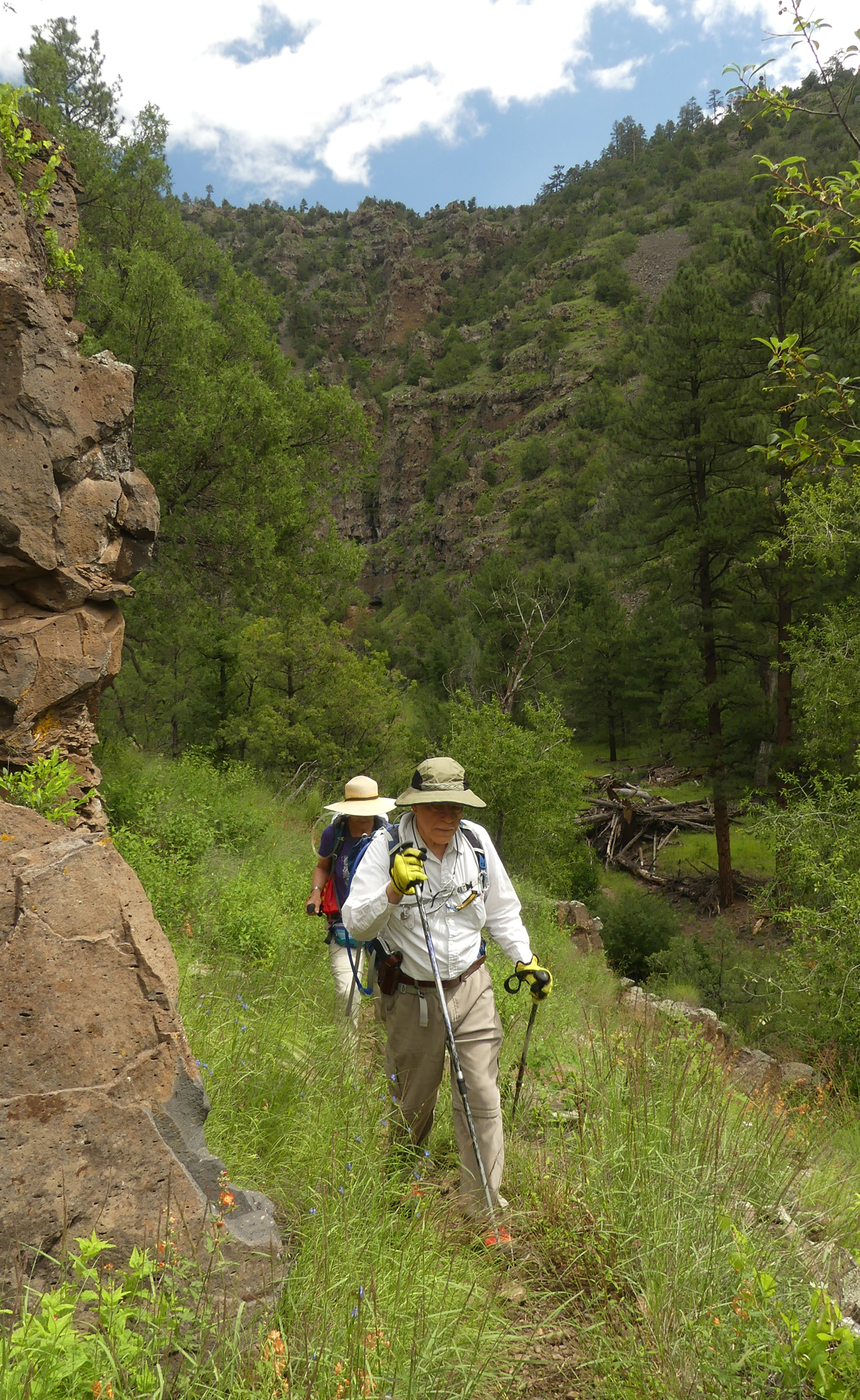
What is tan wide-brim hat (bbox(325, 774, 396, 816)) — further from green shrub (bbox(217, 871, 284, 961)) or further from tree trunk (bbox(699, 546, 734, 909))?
tree trunk (bbox(699, 546, 734, 909))

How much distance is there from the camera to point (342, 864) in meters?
4.90

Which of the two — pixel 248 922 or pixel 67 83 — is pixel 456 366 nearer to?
pixel 67 83

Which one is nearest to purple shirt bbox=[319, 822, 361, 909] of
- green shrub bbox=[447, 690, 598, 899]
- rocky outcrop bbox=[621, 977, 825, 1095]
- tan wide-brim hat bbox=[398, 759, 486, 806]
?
tan wide-brim hat bbox=[398, 759, 486, 806]

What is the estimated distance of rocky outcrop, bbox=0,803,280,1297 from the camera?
2076 mm

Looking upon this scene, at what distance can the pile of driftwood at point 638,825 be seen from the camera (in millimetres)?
24633

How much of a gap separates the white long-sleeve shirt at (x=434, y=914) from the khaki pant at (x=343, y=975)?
1391 millimetres

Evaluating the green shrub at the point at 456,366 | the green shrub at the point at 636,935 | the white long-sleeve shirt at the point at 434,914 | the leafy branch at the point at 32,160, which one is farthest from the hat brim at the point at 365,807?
the green shrub at the point at 456,366

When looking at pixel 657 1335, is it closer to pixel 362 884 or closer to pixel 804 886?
pixel 362 884

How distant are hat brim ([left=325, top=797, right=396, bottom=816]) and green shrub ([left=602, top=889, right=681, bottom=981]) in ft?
39.9

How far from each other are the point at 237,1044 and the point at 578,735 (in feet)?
123

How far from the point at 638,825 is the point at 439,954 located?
24177 mm

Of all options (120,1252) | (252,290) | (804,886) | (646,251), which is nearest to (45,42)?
(252,290)

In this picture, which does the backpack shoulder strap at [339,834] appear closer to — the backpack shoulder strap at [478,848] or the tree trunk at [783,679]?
the backpack shoulder strap at [478,848]

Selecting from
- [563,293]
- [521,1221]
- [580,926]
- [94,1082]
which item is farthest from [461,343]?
[94,1082]
